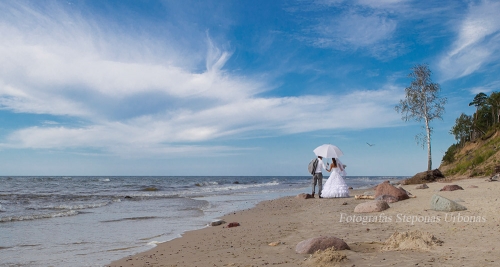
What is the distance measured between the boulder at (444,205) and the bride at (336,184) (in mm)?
6832

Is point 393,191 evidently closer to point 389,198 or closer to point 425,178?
point 389,198

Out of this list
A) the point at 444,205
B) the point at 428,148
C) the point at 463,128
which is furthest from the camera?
the point at 463,128

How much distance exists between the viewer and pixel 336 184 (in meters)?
16.7

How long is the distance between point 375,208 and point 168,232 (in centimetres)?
601

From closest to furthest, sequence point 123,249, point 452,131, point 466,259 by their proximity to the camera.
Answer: point 466,259 < point 123,249 < point 452,131

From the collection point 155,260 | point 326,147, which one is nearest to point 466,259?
point 155,260

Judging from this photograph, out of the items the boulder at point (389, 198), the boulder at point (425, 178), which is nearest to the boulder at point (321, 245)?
the boulder at point (389, 198)

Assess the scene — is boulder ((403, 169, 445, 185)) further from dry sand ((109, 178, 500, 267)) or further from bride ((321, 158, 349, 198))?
dry sand ((109, 178, 500, 267))

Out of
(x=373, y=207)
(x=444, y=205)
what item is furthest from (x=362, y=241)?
(x=373, y=207)

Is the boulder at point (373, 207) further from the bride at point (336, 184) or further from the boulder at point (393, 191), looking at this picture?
the bride at point (336, 184)

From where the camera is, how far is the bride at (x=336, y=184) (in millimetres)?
16188

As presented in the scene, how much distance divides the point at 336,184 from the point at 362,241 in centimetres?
1004

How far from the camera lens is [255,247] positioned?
23.4 ft

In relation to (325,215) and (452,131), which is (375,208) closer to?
(325,215)
